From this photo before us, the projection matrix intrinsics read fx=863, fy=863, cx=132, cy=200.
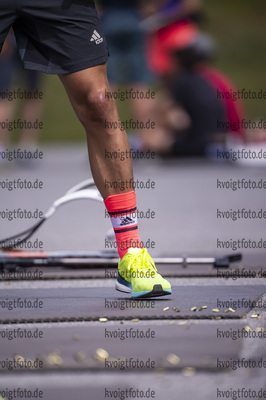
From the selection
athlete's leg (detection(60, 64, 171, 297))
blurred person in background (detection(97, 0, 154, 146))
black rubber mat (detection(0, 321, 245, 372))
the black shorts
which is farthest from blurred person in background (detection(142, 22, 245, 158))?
black rubber mat (detection(0, 321, 245, 372))

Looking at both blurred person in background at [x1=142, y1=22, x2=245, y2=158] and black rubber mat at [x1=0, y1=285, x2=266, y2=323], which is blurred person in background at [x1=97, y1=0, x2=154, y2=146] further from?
black rubber mat at [x1=0, y1=285, x2=266, y2=323]

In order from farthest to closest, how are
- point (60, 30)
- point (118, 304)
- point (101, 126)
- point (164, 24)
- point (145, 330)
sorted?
point (164, 24)
point (101, 126)
point (60, 30)
point (118, 304)
point (145, 330)

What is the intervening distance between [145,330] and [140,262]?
0.64 m

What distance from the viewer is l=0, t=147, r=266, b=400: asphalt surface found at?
7.93ft

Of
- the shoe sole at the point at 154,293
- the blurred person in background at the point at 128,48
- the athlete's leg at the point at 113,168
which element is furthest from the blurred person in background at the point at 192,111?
the shoe sole at the point at 154,293

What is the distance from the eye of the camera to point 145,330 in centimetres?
300

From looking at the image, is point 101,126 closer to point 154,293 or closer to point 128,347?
point 154,293

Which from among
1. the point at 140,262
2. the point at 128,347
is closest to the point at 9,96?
the point at 140,262

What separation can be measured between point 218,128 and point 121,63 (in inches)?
54.7

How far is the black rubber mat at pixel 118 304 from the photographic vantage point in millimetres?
3215

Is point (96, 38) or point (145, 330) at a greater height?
point (96, 38)

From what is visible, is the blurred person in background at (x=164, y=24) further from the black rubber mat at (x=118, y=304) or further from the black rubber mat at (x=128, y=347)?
the black rubber mat at (x=128, y=347)

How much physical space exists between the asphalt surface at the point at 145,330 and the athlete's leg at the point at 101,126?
0.50 meters

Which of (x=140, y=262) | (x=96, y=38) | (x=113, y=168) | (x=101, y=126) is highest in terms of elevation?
(x=96, y=38)
